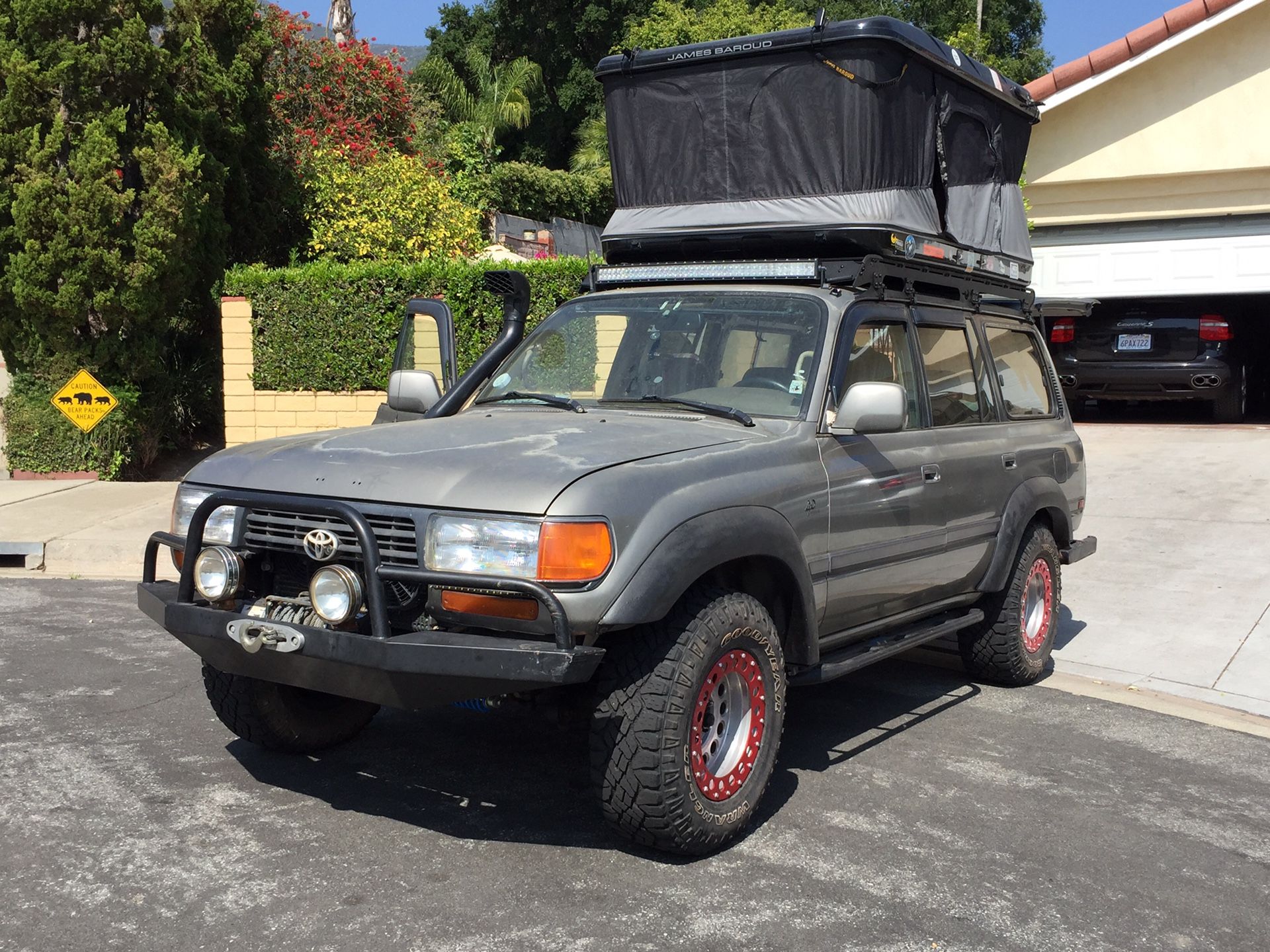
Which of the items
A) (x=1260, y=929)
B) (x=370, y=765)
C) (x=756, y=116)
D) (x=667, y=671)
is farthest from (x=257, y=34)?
(x=1260, y=929)

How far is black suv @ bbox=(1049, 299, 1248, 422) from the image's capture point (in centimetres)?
1405

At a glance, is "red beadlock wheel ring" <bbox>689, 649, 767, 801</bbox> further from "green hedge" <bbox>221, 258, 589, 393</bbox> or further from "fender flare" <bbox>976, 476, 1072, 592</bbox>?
"green hedge" <bbox>221, 258, 589, 393</bbox>

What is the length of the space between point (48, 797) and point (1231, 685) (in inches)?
217

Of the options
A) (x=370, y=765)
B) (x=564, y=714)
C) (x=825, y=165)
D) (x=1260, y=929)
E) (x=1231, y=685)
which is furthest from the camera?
(x=1231, y=685)

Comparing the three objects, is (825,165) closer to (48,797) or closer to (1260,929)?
(1260,929)

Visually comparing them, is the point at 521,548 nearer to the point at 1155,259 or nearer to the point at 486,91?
the point at 1155,259

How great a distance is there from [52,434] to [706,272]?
9480 millimetres

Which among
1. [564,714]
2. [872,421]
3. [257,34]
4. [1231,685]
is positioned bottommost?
[1231,685]

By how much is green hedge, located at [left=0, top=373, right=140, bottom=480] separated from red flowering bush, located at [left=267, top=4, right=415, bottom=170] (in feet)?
20.4

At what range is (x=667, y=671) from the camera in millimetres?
3986

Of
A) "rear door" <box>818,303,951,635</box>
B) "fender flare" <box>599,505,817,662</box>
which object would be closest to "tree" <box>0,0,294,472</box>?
"rear door" <box>818,303,951,635</box>

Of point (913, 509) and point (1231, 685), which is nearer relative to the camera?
point (913, 509)

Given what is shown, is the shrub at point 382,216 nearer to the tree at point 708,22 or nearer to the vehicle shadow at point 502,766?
the vehicle shadow at point 502,766

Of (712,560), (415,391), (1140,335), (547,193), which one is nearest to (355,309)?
(415,391)
